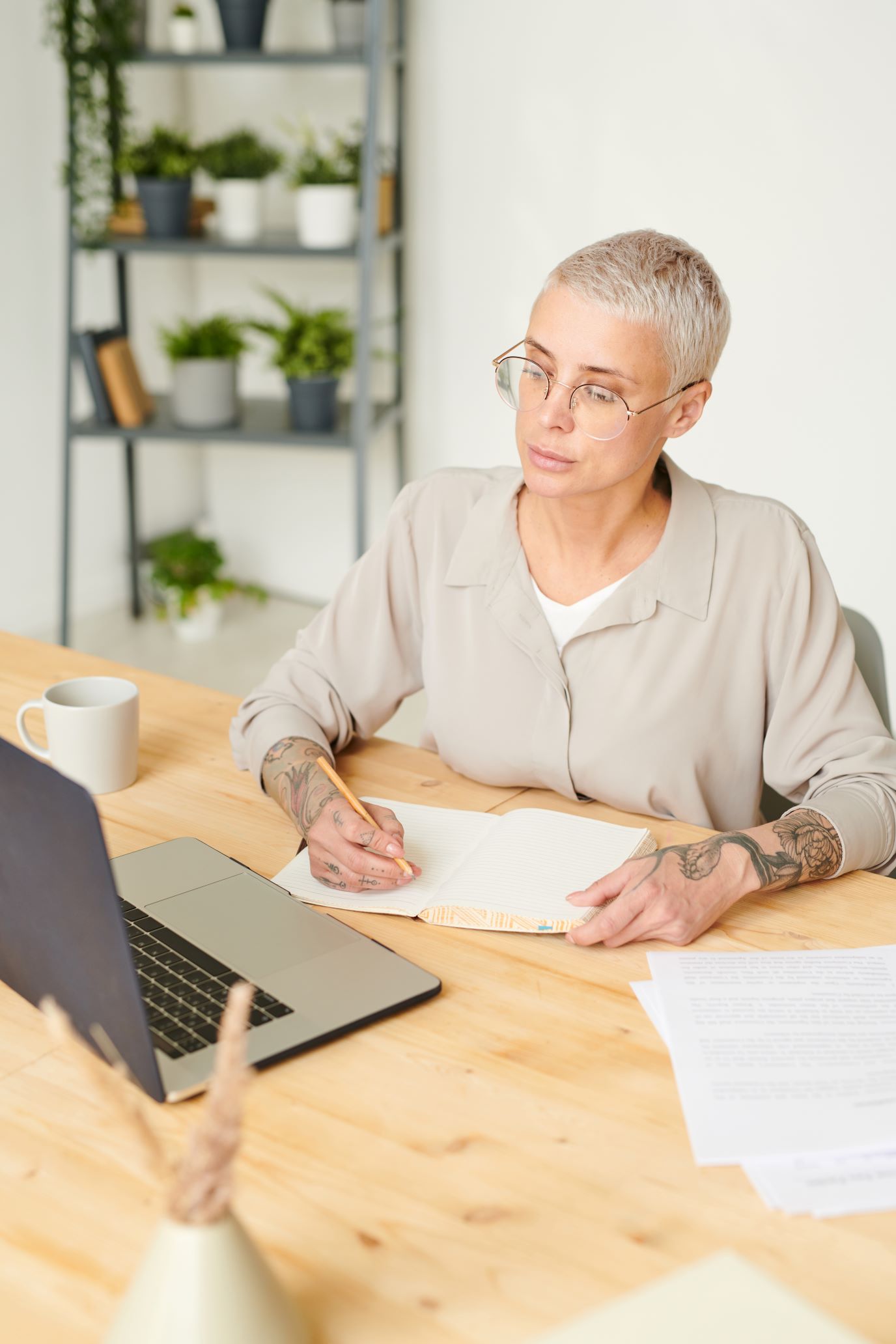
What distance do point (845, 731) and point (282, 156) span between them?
2794 millimetres

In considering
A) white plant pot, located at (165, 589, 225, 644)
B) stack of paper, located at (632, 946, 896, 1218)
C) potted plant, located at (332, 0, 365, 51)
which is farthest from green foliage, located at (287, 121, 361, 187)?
stack of paper, located at (632, 946, 896, 1218)

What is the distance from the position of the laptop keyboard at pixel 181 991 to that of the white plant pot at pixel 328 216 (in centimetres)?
277

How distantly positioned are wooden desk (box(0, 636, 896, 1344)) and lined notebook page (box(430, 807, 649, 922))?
0.03m

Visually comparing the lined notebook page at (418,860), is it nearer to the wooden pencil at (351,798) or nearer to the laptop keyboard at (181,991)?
the wooden pencil at (351,798)

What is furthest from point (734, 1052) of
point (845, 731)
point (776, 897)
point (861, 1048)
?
point (845, 731)

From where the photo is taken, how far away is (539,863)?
4.01ft

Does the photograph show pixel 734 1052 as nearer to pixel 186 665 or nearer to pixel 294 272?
pixel 186 665

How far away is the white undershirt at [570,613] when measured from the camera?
1.51 meters

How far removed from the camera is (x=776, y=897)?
3.98 ft

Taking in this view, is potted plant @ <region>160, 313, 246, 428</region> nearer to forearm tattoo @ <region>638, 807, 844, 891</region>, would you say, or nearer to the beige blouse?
the beige blouse

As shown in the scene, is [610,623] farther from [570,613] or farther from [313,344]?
[313,344]

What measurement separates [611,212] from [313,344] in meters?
0.86

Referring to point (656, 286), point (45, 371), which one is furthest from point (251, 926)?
point (45, 371)

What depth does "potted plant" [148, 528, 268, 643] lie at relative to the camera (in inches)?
158
